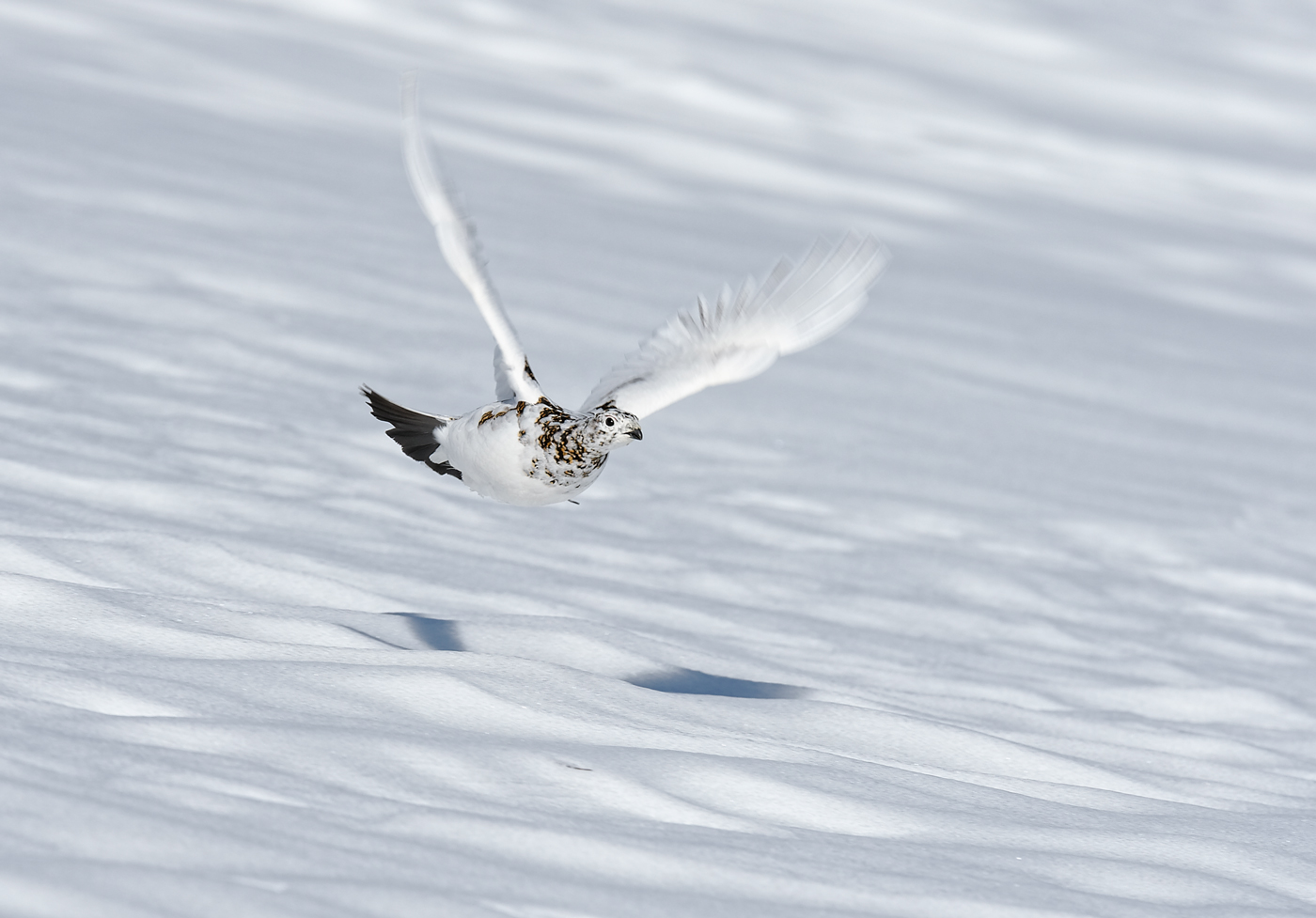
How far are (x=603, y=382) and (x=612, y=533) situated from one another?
Answer: 3.99ft

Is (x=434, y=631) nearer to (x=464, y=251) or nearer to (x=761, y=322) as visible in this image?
(x=464, y=251)

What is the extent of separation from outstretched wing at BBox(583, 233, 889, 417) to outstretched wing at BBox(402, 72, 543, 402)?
170 mm

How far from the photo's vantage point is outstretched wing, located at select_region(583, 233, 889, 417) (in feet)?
11.2

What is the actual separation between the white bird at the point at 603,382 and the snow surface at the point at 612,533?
355 millimetres

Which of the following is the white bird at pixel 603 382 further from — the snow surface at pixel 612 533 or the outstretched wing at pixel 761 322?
the snow surface at pixel 612 533

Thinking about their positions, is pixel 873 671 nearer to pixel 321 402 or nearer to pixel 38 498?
pixel 38 498

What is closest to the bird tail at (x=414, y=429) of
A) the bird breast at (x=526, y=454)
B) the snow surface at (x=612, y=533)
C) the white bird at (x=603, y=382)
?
the white bird at (x=603, y=382)

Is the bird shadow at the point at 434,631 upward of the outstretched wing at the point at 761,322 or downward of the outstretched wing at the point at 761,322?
downward

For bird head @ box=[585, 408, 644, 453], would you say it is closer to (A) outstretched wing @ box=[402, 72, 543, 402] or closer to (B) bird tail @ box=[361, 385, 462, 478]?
(A) outstretched wing @ box=[402, 72, 543, 402]

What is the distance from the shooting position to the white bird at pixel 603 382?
10.6 feet

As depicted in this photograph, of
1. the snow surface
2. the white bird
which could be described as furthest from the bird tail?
the snow surface

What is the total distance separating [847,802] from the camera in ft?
8.41

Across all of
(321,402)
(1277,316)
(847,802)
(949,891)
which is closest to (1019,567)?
(321,402)

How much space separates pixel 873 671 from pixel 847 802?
1.37 m
